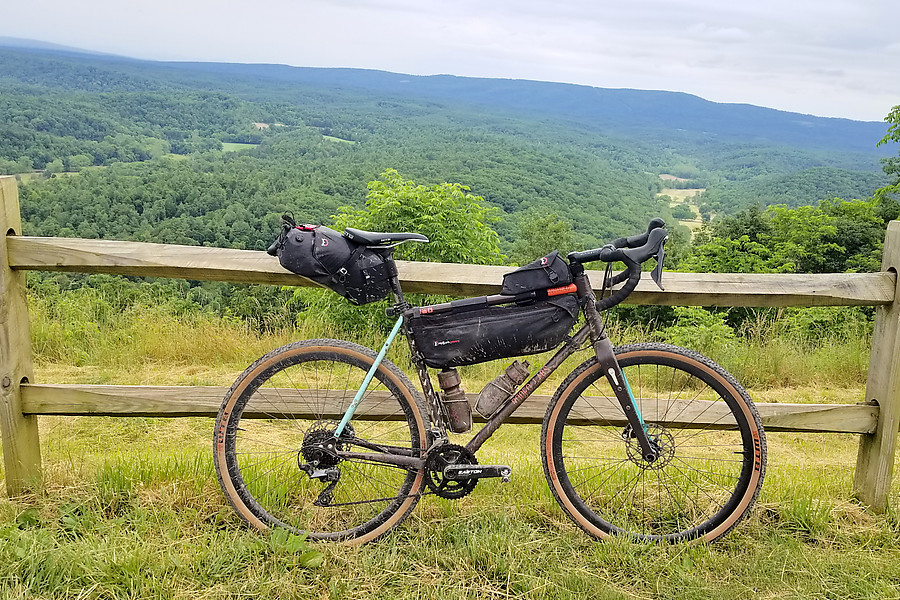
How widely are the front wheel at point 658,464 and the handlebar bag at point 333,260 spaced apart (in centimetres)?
89

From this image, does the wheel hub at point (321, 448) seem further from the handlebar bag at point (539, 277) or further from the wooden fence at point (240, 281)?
the handlebar bag at point (539, 277)

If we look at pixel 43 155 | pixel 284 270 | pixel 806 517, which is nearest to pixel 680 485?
pixel 806 517

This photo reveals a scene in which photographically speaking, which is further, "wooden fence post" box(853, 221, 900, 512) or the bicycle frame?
"wooden fence post" box(853, 221, 900, 512)

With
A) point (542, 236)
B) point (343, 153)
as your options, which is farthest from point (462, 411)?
point (343, 153)

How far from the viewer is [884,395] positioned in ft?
9.78

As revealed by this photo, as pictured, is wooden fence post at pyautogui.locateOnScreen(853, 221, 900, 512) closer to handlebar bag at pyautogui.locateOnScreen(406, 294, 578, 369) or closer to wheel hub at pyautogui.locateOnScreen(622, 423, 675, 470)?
wheel hub at pyautogui.locateOnScreen(622, 423, 675, 470)

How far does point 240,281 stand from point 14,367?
105 centimetres

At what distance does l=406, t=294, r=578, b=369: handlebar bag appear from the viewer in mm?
2604

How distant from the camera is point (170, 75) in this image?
179 meters

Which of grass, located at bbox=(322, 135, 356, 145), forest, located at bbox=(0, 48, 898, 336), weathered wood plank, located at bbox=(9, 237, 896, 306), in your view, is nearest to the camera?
weathered wood plank, located at bbox=(9, 237, 896, 306)

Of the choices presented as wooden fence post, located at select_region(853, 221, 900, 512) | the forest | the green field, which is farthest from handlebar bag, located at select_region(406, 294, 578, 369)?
the green field

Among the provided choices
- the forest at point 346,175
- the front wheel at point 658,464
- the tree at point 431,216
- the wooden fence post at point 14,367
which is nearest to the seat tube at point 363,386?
the front wheel at point 658,464

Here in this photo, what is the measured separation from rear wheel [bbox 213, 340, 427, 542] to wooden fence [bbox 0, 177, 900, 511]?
0.30 metres

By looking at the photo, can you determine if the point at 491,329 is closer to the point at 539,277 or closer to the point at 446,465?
the point at 539,277
